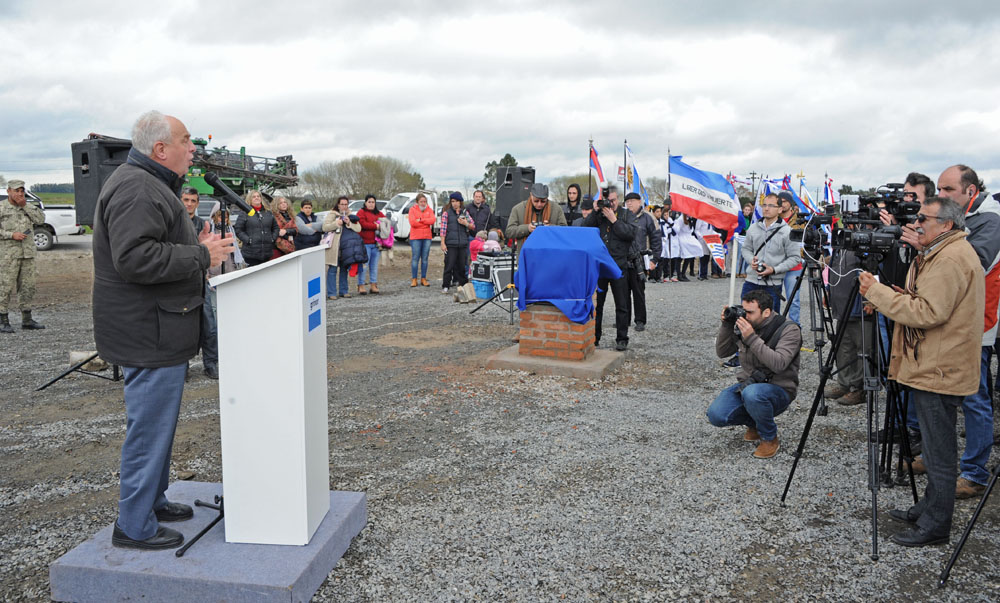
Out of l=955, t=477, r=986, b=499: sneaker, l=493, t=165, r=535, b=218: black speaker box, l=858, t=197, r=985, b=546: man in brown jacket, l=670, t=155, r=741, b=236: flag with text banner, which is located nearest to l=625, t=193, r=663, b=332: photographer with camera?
l=670, t=155, r=741, b=236: flag with text banner

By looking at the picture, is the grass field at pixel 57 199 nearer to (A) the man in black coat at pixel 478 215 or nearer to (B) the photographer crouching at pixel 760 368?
(A) the man in black coat at pixel 478 215

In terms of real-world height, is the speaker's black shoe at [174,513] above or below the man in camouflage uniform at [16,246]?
→ below

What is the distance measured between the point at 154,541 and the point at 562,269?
4.68 meters

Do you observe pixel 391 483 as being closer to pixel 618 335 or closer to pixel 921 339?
pixel 921 339

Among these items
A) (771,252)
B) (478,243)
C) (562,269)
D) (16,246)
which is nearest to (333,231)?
(478,243)

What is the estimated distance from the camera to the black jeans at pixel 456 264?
13.4 metres

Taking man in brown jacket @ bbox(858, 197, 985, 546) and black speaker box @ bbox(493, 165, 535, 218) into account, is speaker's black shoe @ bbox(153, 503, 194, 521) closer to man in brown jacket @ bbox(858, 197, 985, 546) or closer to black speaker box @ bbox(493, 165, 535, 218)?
man in brown jacket @ bbox(858, 197, 985, 546)

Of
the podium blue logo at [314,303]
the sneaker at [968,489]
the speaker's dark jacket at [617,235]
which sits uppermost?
the speaker's dark jacket at [617,235]

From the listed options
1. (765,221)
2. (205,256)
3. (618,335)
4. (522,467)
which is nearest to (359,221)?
(618,335)

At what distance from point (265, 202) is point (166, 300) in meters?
7.87

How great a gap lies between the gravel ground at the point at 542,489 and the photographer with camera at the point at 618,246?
1.00m

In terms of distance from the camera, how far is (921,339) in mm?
3398

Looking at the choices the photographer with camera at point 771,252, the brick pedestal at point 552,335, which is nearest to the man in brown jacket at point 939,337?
the brick pedestal at point 552,335

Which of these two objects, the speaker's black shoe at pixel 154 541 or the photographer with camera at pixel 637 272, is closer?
the speaker's black shoe at pixel 154 541
